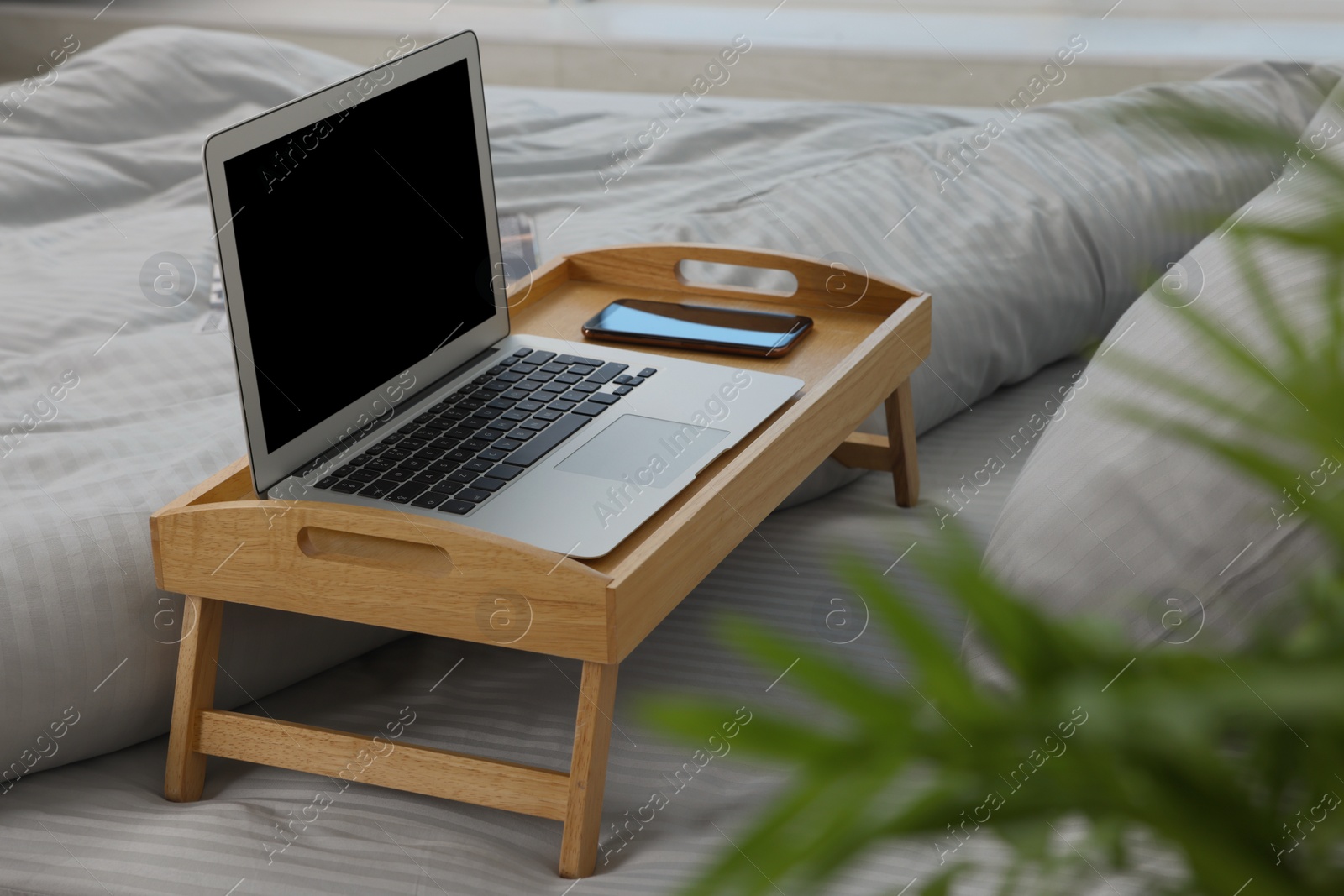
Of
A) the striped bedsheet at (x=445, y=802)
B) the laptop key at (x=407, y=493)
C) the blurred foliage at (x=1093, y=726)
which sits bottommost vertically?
the striped bedsheet at (x=445, y=802)

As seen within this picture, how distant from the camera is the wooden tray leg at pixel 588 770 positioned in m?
0.81

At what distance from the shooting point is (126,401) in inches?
49.8

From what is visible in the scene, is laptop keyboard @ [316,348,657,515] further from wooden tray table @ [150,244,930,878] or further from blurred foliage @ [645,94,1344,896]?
blurred foliage @ [645,94,1344,896]

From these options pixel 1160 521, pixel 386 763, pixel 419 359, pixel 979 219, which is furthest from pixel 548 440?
pixel 979 219

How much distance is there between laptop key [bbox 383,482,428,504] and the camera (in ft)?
2.93

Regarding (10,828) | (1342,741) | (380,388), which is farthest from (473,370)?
(1342,741)

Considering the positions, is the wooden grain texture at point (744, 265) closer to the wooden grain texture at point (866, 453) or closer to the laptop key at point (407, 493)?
the wooden grain texture at point (866, 453)

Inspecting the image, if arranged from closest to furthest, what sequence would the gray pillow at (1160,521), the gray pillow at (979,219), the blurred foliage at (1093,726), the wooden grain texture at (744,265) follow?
Result: the blurred foliage at (1093,726) < the gray pillow at (1160,521) < the wooden grain texture at (744,265) < the gray pillow at (979,219)

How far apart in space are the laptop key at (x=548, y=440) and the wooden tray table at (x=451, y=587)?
118mm

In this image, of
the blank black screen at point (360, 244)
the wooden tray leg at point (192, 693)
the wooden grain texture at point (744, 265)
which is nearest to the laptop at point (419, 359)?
the blank black screen at point (360, 244)

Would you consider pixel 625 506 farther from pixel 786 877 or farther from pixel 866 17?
pixel 866 17

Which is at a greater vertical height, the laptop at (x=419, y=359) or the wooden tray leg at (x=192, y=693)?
the laptop at (x=419, y=359)

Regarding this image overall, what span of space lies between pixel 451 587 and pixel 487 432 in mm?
216

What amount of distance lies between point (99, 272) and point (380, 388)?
74 cm
